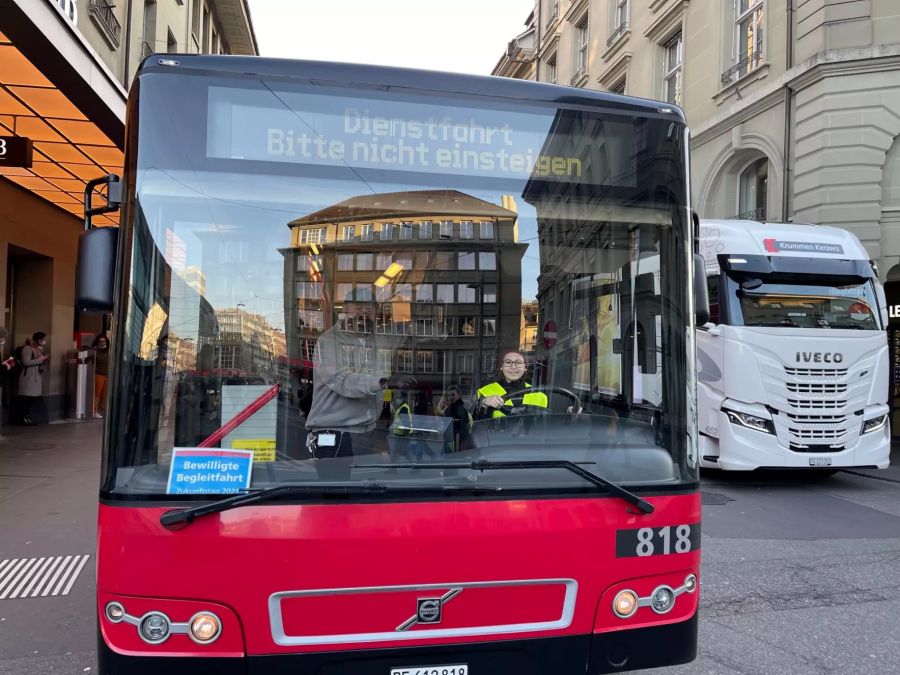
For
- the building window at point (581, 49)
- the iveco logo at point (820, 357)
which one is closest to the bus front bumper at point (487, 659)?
the iveco logo at point (820, 357)

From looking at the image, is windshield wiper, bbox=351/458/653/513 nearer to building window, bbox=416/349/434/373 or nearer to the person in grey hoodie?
the person in grey hoodie

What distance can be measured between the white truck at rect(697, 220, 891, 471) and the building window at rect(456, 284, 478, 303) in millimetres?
6429

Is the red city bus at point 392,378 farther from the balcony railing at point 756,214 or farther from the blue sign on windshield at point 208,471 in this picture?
the balcony railing at point 756,214

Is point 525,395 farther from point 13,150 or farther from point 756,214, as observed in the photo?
point 756,214

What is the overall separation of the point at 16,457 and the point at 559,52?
24.7 m

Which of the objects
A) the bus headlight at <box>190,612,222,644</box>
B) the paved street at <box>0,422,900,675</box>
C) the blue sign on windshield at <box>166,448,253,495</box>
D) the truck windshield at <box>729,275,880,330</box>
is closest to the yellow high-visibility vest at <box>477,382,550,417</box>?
the blue sign on windshield at <box>166,448,253,495</box>

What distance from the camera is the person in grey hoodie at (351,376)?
2.81 metres

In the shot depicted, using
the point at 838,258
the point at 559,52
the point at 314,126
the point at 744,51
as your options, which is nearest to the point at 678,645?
the point at 314,126

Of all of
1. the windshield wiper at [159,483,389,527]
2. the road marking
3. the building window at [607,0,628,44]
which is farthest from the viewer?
the building window at [607,0,628,44]

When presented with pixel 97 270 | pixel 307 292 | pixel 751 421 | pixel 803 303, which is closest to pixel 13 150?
pixel 97 270

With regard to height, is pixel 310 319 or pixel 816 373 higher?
pixel 310 319

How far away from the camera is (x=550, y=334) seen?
305 centimetres

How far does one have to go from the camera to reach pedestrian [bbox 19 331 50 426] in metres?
12.7

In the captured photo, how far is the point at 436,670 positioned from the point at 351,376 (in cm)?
117
